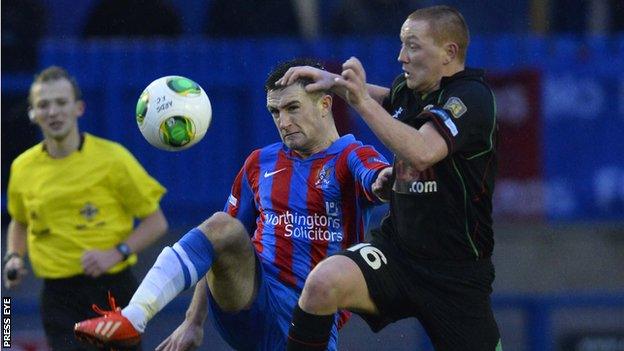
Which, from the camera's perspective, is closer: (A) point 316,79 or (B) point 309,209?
(A) point 316,79

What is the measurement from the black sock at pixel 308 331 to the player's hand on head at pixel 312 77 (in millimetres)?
939

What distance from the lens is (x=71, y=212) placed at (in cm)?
834

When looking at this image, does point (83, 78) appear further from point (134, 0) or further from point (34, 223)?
point (34, 223)

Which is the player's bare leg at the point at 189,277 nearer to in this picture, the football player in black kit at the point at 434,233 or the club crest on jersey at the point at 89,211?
the football player in black kit at the point at 434,233

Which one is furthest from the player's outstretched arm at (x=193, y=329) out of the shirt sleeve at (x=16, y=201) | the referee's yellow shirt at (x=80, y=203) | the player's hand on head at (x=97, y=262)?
the shirt sleeve at (x=16, y=201)

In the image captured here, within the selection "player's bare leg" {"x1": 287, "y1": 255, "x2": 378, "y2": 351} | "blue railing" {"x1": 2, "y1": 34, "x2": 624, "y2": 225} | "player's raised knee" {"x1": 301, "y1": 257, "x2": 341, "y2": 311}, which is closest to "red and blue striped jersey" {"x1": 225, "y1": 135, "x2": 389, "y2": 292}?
"player's bare leg" {"x1": 287, "y1": 255, "x2": 378, "y2": 351}

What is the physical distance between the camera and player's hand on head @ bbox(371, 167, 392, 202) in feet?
19.9

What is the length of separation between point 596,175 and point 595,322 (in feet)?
3.83

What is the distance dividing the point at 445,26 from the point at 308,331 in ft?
4.71

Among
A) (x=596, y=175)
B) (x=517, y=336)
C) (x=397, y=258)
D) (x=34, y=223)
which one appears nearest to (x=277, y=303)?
(x=397, y=258)

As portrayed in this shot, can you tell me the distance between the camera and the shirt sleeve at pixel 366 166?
6.17 metres

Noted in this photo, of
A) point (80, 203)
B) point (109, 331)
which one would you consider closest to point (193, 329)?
point (109, 331)

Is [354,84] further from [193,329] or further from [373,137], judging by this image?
[373,137]

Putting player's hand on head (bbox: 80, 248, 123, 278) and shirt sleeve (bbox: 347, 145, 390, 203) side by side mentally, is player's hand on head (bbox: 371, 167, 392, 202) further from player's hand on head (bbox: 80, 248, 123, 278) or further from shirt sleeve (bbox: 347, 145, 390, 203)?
player's hand on head (bbox: 80, 248, 123, 278)
